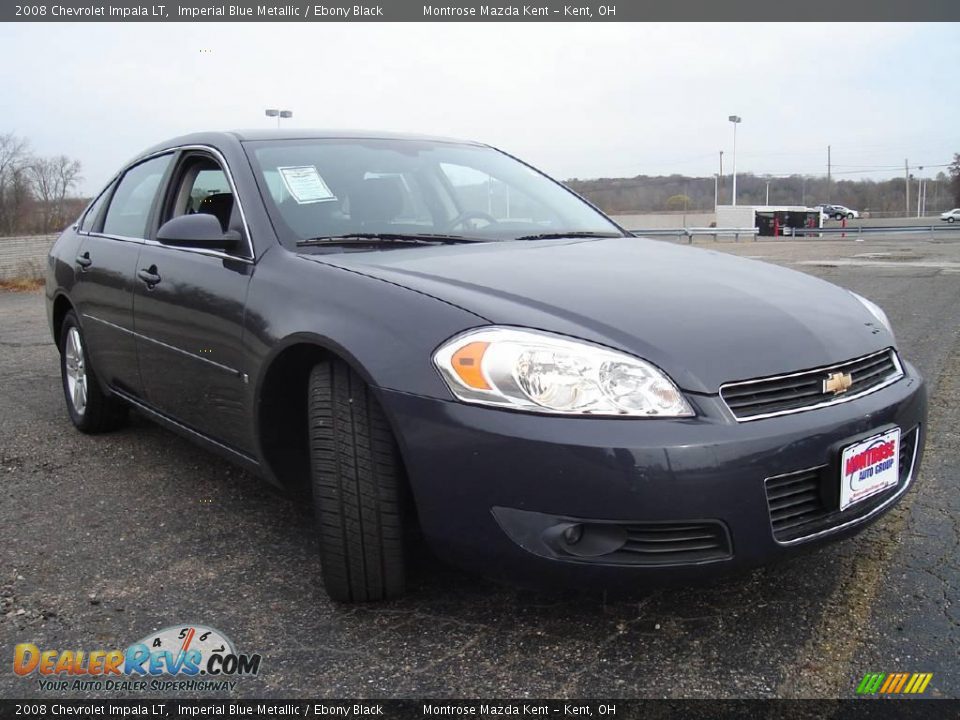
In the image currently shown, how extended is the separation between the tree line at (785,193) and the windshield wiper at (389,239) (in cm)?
4947

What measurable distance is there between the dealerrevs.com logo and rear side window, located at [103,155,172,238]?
6.45 ft

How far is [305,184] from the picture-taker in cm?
295

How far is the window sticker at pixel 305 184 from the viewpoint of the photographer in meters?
2.89

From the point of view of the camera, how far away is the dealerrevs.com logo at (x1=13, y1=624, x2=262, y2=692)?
198 cm

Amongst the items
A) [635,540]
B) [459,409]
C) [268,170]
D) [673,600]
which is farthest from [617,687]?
[268,170]

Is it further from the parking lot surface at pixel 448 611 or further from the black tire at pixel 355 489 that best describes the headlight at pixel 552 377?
the parking lot surface at pixel 448 611

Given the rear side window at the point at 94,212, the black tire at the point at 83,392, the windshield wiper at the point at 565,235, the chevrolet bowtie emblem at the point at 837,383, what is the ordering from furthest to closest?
the rear side window at the point at 94,212
the black tire at the point at 83,392
the windshield wiper at the point at 565,235
the chevrolet bowtie emblem at the point at 837,383

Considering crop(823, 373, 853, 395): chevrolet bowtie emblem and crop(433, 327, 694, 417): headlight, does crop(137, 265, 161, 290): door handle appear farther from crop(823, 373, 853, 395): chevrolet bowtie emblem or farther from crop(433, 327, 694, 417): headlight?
crop(823, 373, 853, 395): chevrolet bowtie emblem

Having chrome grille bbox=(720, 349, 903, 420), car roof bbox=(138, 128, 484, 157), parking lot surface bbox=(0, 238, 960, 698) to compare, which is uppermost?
car roof bbox=(138, 128, 484, 157)

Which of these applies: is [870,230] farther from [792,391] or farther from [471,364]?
[471,364]

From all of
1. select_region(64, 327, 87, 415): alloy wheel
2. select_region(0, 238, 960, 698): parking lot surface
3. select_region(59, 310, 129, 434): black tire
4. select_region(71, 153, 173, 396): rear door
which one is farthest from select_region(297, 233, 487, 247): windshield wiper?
select_region(64, 327, 87, 415): alloy wheel

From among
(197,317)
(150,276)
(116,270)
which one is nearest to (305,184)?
(197,317)

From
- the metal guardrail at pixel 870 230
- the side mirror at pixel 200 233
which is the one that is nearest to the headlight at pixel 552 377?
the side mirror at pixel 200 233

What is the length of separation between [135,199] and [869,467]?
3.29 metres
